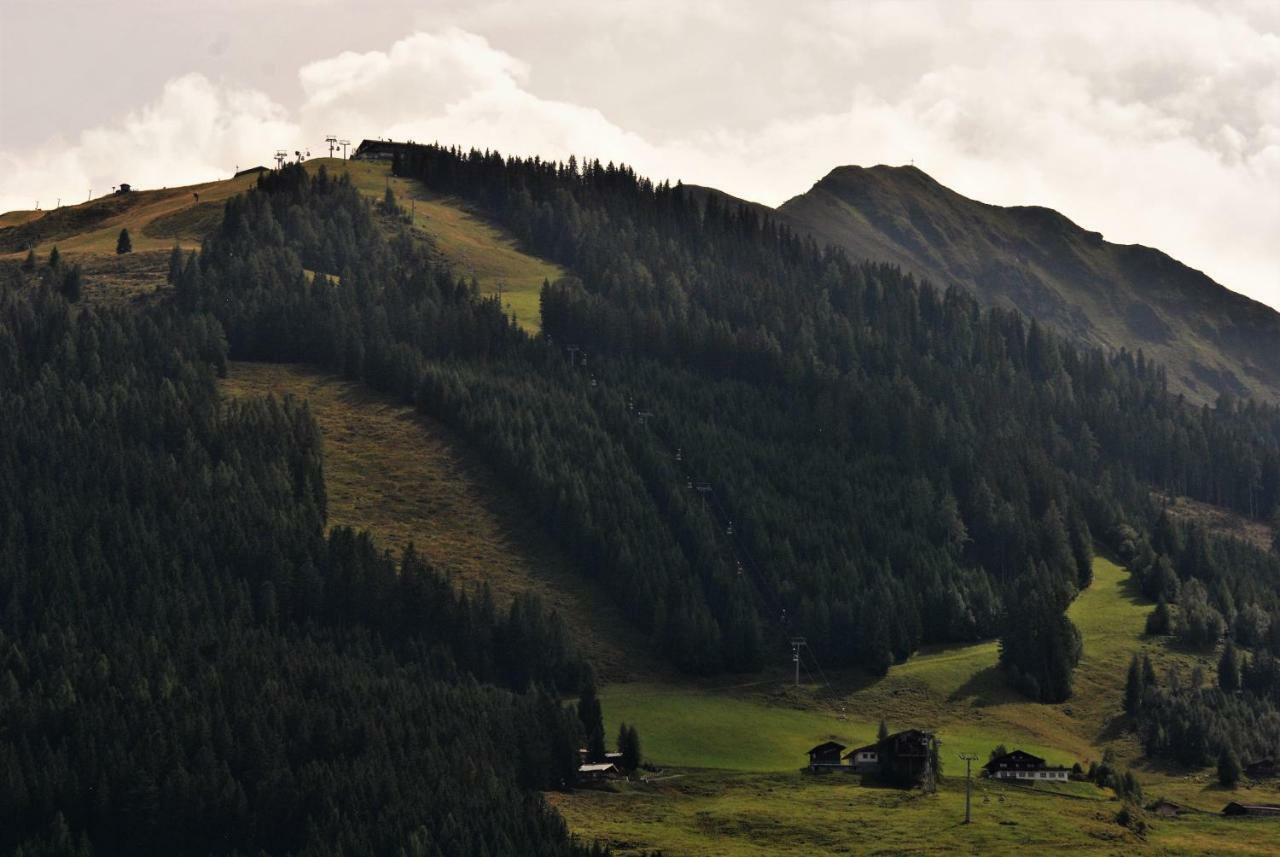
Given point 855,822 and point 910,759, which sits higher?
point 910,759

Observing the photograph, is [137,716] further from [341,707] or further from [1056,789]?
[1056,789]

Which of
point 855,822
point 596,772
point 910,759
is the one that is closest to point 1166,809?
point 910,759

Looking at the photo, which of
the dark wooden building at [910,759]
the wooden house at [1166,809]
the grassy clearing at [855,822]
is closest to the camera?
the grassy clearing at [855,822]

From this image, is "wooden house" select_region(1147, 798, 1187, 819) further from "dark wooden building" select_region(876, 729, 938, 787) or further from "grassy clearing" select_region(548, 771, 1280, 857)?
"dark wooden building" select_region(876, 729, 938, 787)

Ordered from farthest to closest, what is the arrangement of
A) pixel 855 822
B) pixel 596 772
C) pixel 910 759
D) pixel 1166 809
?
pixel 910 759, pixel 1166 809, pixel 596 772, pixel 855 822

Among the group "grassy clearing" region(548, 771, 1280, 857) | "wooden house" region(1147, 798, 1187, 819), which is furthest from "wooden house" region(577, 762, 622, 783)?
"wooden house" region(1147, 798, 1187, 819)

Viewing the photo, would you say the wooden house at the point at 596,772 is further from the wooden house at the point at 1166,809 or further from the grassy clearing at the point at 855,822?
the wooden house at the point at 1166,809

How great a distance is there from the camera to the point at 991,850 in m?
168

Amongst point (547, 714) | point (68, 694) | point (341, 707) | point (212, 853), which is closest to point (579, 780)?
point (547, 714)

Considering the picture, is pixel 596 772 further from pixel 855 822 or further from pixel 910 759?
pixel 910 759

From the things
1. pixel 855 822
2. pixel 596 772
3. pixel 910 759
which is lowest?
pixel 855 822

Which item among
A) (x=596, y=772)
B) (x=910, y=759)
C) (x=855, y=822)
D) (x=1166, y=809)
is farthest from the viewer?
(x=910, y=759)

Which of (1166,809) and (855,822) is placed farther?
(1166,809)

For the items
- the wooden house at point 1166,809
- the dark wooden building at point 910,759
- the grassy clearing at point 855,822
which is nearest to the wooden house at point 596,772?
the grassy clearing at point 855,822
